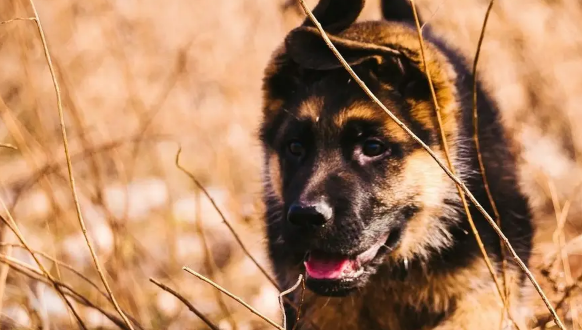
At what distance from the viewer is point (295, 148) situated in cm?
424

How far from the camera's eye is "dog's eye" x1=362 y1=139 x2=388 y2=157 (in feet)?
13.3

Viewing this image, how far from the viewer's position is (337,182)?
3838 millimetres

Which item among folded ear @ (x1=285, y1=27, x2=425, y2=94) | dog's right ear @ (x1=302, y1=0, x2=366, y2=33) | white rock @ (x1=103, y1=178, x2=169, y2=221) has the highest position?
dog's right ear @ (x1=302, y1=0, x2=366, y2=33)

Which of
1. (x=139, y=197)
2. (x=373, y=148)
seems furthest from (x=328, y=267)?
(x=139, y=197)

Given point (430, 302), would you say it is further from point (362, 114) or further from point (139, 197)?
point (139, 197)

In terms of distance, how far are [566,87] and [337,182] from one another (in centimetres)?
537

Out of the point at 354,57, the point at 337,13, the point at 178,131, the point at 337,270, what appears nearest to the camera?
the point at 337,270

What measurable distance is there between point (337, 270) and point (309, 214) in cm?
37

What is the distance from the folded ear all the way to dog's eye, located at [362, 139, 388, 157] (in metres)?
0.33

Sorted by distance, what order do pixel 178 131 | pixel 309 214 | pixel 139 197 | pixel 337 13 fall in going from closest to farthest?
pixel 309 214, pixel 337 13, pixel 139 197, pixel 178 131

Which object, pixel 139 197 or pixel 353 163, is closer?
pixel 353 163

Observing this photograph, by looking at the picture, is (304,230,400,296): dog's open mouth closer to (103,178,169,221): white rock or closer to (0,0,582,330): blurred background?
(0,0,582,330): blurred background

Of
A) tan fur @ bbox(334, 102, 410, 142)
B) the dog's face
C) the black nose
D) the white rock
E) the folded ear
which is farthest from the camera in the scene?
the white rock

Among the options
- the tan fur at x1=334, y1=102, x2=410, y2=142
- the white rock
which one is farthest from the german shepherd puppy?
the white rock
